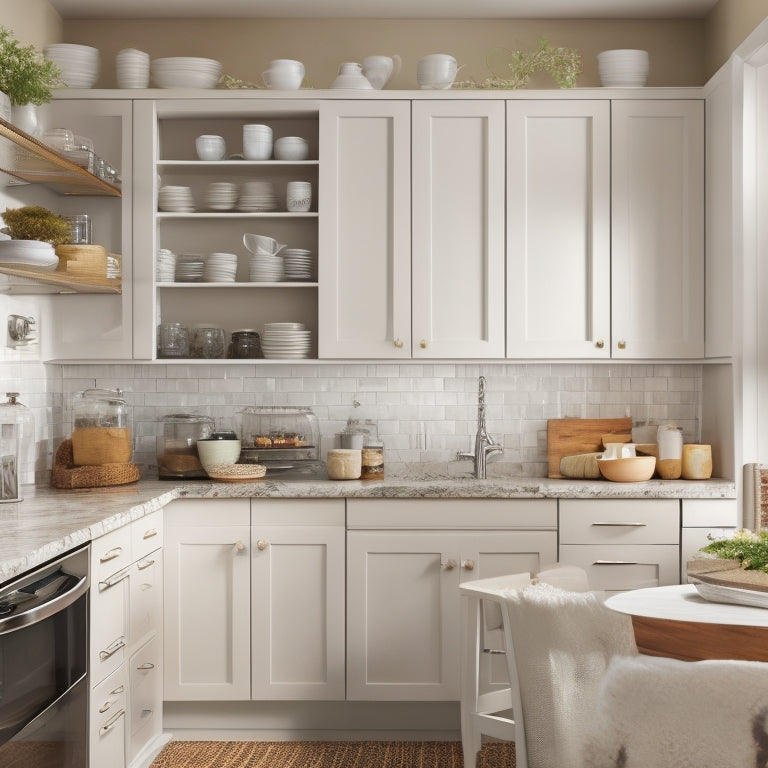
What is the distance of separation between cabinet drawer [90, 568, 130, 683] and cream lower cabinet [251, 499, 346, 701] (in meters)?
0.63

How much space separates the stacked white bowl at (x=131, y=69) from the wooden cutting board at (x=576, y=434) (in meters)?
2.32

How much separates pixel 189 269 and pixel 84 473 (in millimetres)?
980

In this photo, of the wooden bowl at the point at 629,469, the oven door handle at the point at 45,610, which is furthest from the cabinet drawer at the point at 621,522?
the oven door handle at the point at 45,610

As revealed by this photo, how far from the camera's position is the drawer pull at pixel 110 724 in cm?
266

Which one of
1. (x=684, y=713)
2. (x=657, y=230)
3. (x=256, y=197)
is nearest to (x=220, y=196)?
(x=256, y=197)

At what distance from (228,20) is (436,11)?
37.3 inches

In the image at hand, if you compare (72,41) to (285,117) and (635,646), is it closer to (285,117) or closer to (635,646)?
(285,117)

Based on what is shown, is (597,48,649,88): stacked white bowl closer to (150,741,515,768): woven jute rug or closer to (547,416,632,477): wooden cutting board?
(547,416,632,477): wooden cutting board

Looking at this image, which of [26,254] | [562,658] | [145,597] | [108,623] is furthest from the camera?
[145,597]

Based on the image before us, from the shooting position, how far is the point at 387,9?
3.91 m

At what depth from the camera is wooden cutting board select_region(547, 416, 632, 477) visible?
3.94 metres

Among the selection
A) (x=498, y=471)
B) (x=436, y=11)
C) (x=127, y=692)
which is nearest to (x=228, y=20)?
(x=436, y=11)

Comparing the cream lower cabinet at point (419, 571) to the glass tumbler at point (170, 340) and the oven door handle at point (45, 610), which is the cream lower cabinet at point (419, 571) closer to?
the glass tumbler at point (170, 340)

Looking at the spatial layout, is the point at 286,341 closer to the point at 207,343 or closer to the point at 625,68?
the point at 207,343
